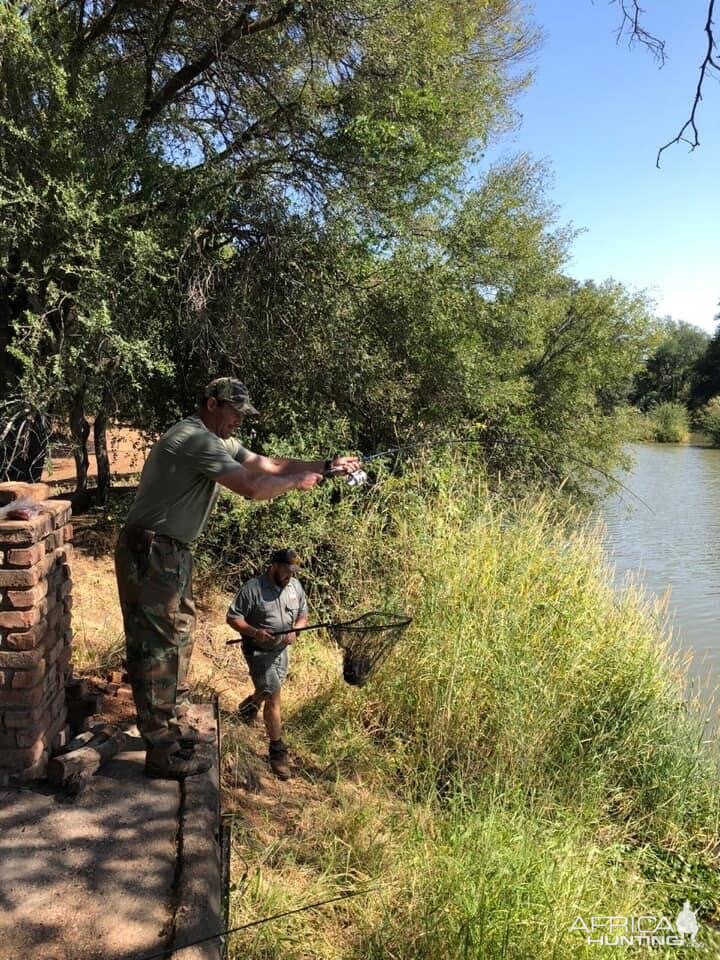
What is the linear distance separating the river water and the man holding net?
3.39m

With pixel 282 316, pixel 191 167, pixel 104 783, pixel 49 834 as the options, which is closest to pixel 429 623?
pixel 104 783

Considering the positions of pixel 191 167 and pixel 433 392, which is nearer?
pixel 191 167

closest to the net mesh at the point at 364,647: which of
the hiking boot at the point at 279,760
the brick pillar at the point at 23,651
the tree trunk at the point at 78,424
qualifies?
the hiking boot at the point at 279,760

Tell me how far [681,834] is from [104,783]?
13.0ft

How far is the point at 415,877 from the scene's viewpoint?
373 centimetres

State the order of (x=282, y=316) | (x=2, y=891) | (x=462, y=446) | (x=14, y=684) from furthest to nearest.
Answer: (x=462, y=446), (x=282, y=316), (x=14, y=684), (x=2, y=891)

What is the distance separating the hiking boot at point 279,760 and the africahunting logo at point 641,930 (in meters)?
2.20

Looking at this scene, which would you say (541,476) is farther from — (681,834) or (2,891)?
(2,891)

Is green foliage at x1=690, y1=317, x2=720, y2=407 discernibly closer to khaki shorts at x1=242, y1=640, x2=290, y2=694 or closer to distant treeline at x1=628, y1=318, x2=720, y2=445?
distant treeline at x1=628, y1=318, x2=720, y2=445

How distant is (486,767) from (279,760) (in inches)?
55.4

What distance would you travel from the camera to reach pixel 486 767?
516cm

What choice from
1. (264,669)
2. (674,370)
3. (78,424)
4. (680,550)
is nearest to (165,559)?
(264,669)

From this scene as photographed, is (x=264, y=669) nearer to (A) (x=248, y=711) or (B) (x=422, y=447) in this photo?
(A) (x=248, y=711)

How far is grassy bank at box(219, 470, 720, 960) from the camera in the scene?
137 inches
